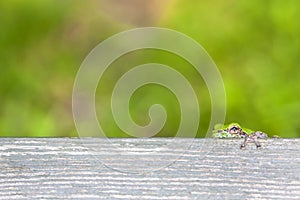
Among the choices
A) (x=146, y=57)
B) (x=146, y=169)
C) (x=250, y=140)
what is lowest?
(x=146, y=169)

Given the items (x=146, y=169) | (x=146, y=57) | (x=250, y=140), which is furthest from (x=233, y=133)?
(x=146, y=57)

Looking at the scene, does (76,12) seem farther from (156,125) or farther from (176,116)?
(156,125)

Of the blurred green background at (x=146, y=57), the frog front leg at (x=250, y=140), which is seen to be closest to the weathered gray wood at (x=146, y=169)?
the frog front leg at (x=250, y=140)

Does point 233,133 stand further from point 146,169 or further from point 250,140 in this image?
point 146,169

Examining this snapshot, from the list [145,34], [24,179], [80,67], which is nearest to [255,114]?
[145,34]

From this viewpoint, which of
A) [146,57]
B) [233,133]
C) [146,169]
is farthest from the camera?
[146,57]
